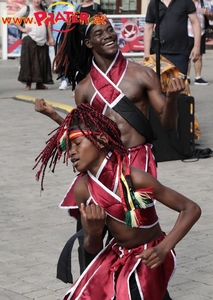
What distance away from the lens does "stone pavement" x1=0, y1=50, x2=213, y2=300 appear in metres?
5.38

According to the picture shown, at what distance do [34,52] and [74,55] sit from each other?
10.7 metres

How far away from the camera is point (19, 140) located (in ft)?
35.2

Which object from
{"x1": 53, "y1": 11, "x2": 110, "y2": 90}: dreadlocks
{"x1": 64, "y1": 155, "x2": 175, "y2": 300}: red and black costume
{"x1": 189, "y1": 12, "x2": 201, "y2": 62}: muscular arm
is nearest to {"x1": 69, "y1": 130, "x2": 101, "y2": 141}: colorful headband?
{"x1": 64, "y1": 155, "x2": 175, "y2": 300}: red and black costume

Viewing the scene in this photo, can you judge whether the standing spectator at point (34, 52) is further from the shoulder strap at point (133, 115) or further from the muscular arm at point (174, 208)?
the muscular arm at point (174, 208)

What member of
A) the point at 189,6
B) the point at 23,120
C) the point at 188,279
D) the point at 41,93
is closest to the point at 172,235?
the point at 188,279

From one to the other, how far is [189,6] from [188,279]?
5272mm

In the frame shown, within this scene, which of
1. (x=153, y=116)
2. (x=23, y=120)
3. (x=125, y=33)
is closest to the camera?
(x=153, y=116)

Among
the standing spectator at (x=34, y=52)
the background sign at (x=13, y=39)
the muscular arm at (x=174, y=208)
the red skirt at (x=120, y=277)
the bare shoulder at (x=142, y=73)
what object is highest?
the bare shoulder at (x=142, y=73)

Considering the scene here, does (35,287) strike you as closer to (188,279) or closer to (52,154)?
(188,279)

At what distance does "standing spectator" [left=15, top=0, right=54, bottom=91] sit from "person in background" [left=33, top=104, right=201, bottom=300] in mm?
11914

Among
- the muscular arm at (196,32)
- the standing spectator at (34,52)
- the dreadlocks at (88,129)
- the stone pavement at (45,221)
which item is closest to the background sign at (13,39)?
the standing spectator at (34,52)

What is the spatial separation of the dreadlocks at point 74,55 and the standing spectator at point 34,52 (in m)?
10.3

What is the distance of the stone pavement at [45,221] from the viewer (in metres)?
5.38

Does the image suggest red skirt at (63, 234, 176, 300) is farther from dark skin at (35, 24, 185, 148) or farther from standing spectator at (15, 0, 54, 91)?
standing spectator at (15, 0, 54, 91)
